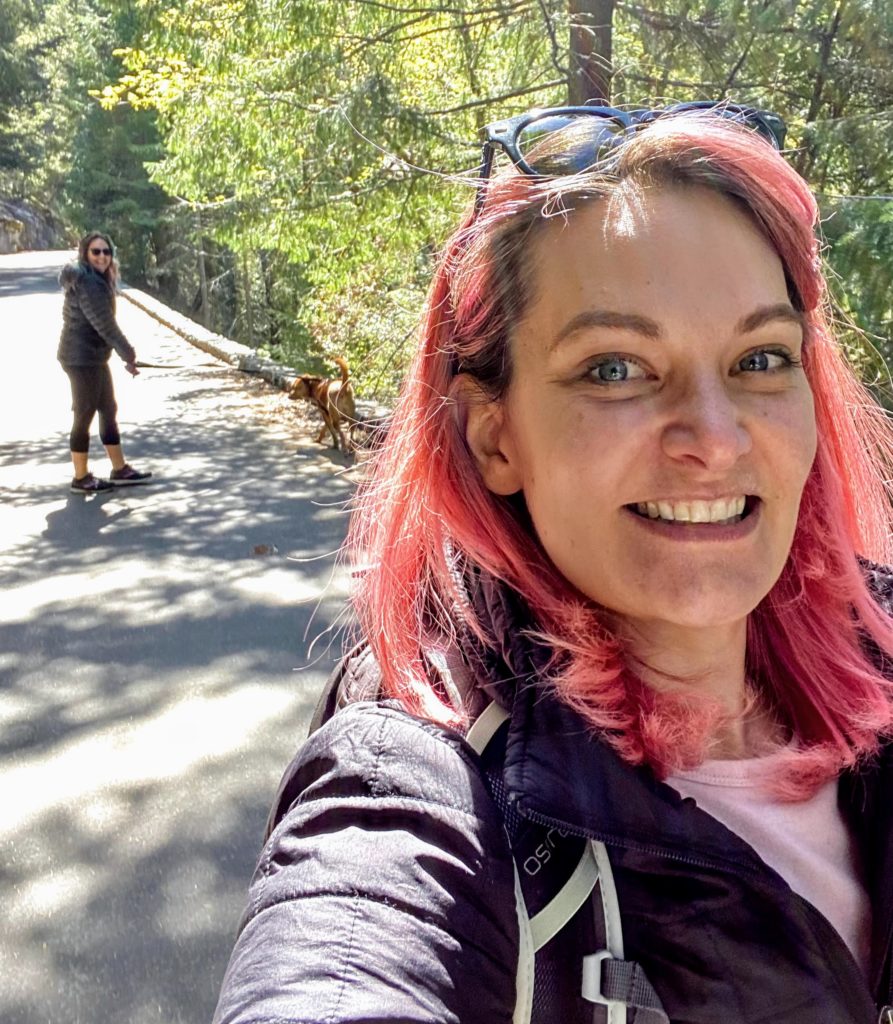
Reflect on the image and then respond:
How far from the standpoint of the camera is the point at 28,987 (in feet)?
8.71

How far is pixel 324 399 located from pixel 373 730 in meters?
8.01

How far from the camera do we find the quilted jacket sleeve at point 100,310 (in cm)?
766

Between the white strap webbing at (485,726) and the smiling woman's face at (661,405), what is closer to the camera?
the white strap webbing at (485,726)

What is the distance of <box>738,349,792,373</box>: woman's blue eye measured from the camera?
4.60ft

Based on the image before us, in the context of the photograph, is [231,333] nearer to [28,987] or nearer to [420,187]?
[420,187]

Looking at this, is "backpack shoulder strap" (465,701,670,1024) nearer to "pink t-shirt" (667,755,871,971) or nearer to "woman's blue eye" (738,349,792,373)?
"pink t-shirt" (667,755,871,971)

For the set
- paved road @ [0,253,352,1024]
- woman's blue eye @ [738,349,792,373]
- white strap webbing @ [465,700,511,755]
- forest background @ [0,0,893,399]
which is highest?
forest background @ [0,0,893,399]

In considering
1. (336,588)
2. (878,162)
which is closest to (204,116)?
(336,588)

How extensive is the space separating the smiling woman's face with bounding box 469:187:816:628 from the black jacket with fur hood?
6901 mm

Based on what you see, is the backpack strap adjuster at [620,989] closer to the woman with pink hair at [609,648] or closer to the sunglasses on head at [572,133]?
the woman with pink hair at [609,648]

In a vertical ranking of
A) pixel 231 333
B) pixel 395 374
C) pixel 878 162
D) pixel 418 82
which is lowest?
pixel 231 333

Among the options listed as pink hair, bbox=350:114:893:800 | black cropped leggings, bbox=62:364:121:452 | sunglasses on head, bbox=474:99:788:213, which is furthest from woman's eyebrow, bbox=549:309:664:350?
black cropped leggings, bbox=62:364:121:452

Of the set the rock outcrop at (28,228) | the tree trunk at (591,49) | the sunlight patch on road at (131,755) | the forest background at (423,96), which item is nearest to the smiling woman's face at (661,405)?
the sunlight patch on road at (131,755)

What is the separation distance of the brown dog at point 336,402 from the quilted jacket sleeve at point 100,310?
1.79 metres
